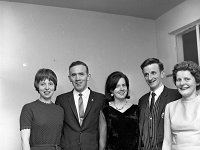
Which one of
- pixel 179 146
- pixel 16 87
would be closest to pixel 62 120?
pixel 179 146

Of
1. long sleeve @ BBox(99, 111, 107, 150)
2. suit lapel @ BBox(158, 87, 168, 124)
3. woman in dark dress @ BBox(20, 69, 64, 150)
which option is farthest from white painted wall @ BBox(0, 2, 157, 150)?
suit lapel @ BBox(158, 87, 168, 124)

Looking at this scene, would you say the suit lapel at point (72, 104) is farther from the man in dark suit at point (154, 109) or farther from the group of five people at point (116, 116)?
the man in dark suit at point (154, 109)

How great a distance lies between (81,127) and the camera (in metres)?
2.94

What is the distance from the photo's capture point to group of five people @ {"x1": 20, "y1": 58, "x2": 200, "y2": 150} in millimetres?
2383

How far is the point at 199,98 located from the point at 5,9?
3031mm

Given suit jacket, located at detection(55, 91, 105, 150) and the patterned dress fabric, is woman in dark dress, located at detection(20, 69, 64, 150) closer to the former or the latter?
suit jacket, located at detection(55, 91, 105, 150)

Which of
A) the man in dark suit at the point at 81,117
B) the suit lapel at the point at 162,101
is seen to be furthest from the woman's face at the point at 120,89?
the suit lapel at the point at 162,101

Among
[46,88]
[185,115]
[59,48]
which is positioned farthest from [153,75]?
[59,48]

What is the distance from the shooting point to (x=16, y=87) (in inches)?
167

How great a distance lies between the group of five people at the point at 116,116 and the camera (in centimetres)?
238

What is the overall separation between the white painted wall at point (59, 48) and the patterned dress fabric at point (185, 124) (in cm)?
237

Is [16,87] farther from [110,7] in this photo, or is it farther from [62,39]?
[110,7]

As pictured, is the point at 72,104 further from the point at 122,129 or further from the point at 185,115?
the point at 185,115

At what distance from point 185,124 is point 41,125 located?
3.92 feet
